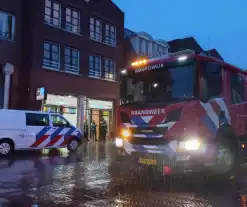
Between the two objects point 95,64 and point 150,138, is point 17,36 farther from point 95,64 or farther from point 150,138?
point 150,138

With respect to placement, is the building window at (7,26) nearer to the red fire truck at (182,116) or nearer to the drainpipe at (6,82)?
the drainpipe at (6,82)

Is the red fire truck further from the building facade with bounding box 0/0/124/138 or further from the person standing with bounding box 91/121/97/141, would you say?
the person standing with bounding box 91/121/97/141

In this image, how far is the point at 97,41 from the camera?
84.3ft

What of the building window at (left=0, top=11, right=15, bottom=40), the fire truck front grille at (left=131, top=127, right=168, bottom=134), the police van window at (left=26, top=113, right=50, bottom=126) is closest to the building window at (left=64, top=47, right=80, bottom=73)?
the building window at (left=0, top=11, right=15, bottom=40)

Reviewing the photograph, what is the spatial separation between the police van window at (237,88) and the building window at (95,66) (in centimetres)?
1700

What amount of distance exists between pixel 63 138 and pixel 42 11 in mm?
10355

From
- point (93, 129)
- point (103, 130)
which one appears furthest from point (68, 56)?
point (103, 130)

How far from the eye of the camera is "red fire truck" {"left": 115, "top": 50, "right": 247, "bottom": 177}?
7188 mm

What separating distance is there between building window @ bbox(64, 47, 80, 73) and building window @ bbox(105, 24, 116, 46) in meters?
3.55

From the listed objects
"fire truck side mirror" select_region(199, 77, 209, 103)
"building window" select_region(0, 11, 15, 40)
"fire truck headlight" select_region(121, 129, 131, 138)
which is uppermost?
"building window" select_region(0, 11, 15, 40)

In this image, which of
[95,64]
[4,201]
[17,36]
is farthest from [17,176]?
[95,64]

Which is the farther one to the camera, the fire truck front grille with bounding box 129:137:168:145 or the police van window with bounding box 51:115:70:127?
the police van window with bounding box 51:115:70:127

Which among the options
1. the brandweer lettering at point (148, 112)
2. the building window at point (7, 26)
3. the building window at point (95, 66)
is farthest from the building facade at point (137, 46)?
the brandweer lettering at point (148, 112)

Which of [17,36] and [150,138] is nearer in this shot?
[150,138]
